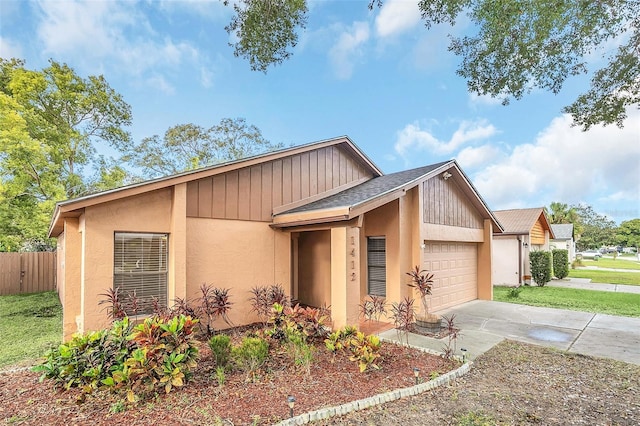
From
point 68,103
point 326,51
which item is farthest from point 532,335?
point 68,103

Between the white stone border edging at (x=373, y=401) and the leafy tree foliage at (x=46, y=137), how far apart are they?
17021 mm

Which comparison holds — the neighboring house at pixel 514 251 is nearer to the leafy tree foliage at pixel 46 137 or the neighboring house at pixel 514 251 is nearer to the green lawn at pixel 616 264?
the green lawn at pixel 616 264

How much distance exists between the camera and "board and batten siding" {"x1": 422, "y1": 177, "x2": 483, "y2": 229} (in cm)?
990

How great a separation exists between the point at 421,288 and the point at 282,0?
22.5 ft

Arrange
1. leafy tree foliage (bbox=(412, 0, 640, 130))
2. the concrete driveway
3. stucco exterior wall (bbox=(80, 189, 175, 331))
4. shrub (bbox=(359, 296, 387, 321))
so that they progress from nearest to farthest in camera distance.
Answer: leafy tree foliage (bbox=(412, 0, 640, 130)), stucco exterior wall (bbox=(80, 189, 175, 331)), the concrete driveway, shrub (bbox=(359, 296, 387, 321))

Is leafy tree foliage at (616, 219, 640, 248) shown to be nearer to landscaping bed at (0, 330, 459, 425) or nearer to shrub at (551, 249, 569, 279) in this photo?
shrub at (551, 249, 569, 279)

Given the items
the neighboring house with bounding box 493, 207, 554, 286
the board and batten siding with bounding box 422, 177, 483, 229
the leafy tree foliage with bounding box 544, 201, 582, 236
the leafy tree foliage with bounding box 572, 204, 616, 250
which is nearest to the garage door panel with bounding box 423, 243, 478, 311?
the board and batten siding with bounding box 422, 177, 483, 229

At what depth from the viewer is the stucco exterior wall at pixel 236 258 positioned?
7246 millimetres

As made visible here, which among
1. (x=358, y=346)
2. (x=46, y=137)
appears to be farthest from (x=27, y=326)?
(x=46, y=137)

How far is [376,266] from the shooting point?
9.32m

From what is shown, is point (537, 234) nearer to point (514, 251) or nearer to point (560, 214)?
point (514, 251)

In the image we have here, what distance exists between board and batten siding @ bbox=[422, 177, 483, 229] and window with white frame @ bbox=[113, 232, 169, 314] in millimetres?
6995

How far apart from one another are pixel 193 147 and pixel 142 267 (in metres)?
20.0

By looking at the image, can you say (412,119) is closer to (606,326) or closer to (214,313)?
(606,326)
